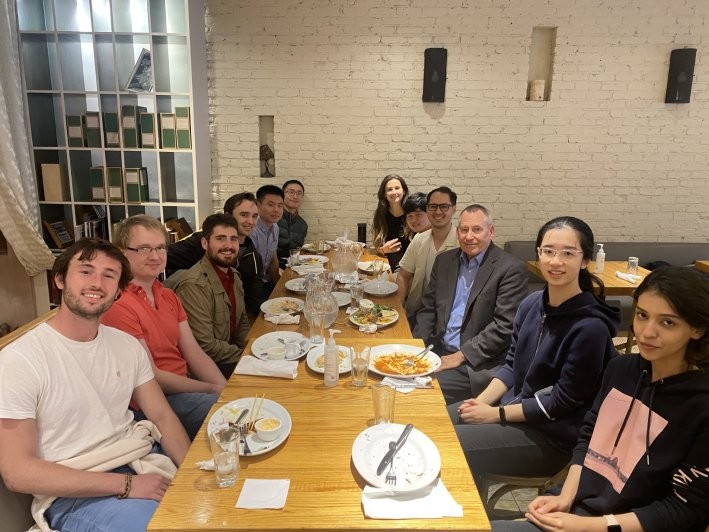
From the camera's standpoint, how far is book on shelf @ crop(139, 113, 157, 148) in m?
4.49

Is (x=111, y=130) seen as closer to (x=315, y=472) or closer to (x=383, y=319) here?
(x=383, y=319)

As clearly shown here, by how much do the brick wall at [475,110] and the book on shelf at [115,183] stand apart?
96 cm

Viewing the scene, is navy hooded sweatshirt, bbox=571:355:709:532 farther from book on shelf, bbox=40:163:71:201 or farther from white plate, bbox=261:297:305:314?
book on shelf, bbox=40:163:71:201

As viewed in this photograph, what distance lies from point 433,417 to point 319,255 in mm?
2740

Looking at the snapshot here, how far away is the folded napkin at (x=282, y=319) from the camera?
2477mm

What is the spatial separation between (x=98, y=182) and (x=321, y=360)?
11.8 ft

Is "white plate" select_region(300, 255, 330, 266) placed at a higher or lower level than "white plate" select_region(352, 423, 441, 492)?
higher

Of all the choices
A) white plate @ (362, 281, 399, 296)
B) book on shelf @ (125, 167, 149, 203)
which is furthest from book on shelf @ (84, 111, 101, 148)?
white plate @ (362, 281, 399, 296)

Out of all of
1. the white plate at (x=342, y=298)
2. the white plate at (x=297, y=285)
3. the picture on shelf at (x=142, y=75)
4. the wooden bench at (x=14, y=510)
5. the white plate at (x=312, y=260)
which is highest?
the picture on shelf at (x=142, y=75)

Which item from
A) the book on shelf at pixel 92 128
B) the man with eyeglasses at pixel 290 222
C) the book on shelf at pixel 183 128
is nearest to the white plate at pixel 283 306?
the man with eyeglasses at pixel 290 222

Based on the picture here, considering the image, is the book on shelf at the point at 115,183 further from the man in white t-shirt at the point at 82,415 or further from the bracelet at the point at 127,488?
the bracelet at the point at 127,488

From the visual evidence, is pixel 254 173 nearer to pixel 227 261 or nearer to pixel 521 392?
pixel 227 261

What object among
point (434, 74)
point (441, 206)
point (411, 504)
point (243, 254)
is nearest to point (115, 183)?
point (243, 254)

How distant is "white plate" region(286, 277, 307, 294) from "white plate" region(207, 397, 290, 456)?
54.7 inches
